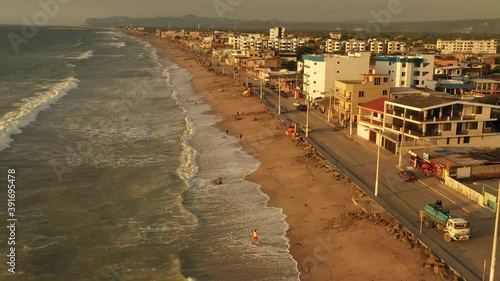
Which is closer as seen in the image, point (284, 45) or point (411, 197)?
point (411, 197)

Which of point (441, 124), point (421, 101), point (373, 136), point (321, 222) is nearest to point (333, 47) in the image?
point (373, 136)

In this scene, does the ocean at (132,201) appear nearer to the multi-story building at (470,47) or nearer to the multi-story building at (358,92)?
the multi-story building at (358,92)

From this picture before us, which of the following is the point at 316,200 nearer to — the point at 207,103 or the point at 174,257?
the point at 174,257

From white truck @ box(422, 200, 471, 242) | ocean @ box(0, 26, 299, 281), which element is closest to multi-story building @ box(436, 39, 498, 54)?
ocean @ box(0, 26, 299, 281)

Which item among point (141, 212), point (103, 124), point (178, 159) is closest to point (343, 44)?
point (103, 124)

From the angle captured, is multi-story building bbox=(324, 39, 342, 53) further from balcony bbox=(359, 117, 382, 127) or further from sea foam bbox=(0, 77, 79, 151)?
balcony bbox=(359, 117, 382, 127)

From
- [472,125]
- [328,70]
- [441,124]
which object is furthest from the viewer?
[328,70]

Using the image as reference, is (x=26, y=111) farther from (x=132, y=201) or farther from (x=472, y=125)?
(x=472, y=125)
